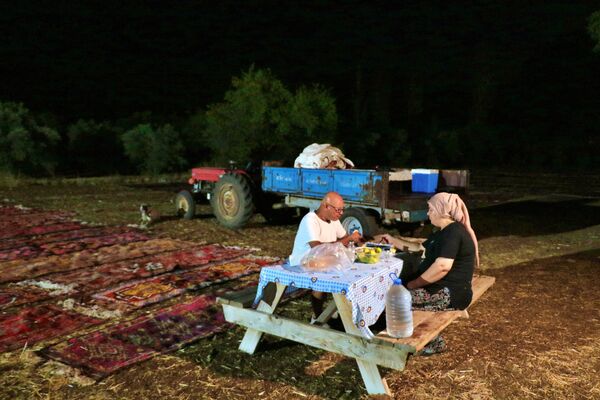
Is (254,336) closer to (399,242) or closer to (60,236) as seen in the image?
(399,242)

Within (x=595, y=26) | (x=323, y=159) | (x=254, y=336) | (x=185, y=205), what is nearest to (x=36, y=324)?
(x=254, y=336)

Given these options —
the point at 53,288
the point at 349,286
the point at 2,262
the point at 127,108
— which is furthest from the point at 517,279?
the point at 127,108

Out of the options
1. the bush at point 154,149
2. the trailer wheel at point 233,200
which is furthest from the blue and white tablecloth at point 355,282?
the bush at point 154,149

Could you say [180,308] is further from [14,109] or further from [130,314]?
[14,109]

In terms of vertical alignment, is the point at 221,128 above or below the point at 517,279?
above

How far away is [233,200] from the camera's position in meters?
11.0

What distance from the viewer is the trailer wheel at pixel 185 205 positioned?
12.3m

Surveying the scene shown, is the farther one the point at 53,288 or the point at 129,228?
the point at 129,228

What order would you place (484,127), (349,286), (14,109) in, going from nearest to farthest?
(349,286)
(14,109)
(484,127)

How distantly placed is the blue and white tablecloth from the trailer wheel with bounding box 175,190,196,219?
8303mm

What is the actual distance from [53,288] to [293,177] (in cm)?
505

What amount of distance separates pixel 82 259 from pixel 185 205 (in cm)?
465

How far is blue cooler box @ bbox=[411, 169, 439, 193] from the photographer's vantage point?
9359mm

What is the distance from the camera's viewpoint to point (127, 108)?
191 feet
